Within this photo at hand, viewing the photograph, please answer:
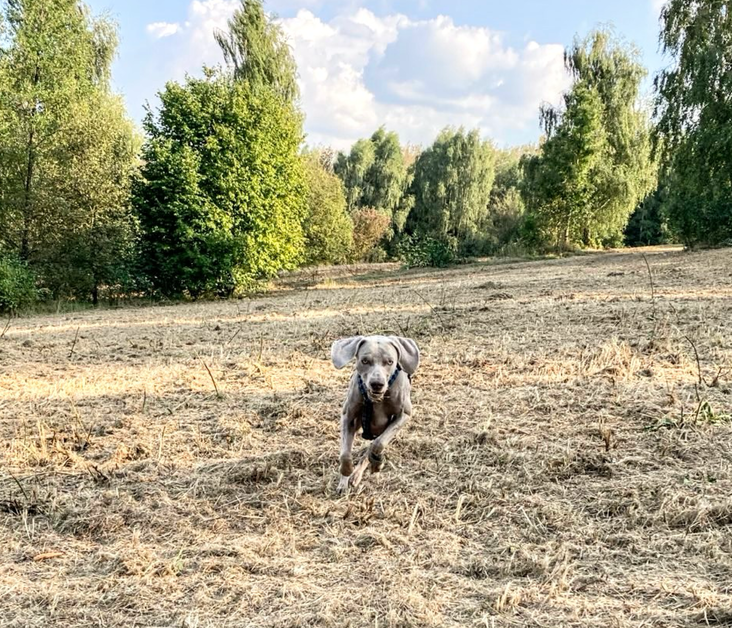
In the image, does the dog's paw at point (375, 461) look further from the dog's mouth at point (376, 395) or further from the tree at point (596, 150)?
the tree at point (596, 150)

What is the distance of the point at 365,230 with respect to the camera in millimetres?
41125

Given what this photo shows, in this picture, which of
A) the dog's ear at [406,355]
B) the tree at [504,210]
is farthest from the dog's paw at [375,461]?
the tree at [504,210]

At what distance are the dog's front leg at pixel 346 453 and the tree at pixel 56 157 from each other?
17.6 metres

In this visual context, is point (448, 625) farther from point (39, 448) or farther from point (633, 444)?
point (39, 448)

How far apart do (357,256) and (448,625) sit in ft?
130

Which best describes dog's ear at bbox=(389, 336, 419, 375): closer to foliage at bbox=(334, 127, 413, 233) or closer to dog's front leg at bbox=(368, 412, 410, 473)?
dog's front leg at bbox=(368, 412, 410, 473)

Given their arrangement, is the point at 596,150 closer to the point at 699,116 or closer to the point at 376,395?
the point at 699,116

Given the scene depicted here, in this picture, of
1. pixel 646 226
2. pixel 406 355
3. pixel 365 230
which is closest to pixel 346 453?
pixel 406 355

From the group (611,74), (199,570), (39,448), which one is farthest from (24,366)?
(611,74)

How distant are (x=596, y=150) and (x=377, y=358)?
30.0 metres

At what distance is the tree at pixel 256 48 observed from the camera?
25.9 metres

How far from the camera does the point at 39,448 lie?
169 inches

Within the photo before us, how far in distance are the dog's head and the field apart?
28.6 inches

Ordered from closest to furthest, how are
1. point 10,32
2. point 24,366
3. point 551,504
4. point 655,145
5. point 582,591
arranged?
point 582,591 → point 551,504 → point 24,366 → point 10,32 → point 655,145
